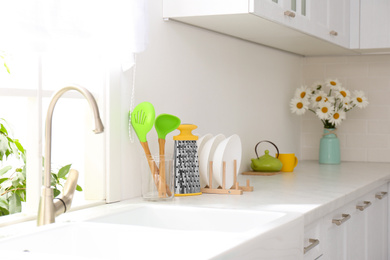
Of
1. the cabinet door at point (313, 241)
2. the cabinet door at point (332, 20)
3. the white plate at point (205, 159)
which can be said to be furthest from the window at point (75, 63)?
the cabinet door at point (332, 20)

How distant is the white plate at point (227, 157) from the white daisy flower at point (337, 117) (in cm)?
136

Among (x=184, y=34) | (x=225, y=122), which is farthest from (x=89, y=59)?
(x=225, y=122)

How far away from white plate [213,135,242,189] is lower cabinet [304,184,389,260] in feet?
1.38

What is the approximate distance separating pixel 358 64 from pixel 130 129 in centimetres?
219

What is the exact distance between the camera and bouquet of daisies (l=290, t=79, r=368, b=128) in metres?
3.76

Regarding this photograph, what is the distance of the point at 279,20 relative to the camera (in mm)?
2596

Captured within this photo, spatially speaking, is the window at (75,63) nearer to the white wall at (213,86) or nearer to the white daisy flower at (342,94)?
the white wall at (213,86)

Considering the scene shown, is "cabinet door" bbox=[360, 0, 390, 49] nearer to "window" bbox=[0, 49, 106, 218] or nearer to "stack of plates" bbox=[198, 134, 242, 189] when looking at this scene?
"stack of plates" bbox=[198, 134, 242, 189]

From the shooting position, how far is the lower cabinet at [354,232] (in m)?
2.16

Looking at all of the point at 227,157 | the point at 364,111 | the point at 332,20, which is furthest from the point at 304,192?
the point at 364,111

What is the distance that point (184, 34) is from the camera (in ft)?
8.75

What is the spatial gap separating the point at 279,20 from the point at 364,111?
1.60m

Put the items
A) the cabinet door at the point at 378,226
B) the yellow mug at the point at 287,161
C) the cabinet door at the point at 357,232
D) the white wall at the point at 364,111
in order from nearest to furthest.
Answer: the cabinet door at the point at 357,232 < the cabinet door at the point at 378,226 < the yellow mug at the point at 287,161 < the white wall at the point at 364,111

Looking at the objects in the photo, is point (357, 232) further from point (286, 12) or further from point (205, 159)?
point (286, 12)
